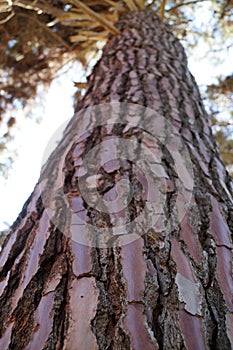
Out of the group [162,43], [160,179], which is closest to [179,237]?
[160,179]

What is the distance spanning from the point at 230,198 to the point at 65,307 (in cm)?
58

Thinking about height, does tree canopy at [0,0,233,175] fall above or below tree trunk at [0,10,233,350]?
above

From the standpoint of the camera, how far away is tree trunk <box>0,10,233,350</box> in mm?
654

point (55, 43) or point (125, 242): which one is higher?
point (55, 43)

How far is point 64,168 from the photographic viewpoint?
108cm

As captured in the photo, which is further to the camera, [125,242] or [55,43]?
[55,43]

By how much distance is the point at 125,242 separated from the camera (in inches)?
31.0

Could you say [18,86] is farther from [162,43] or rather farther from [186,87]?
[186,87]

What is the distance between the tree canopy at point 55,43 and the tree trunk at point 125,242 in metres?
2.22

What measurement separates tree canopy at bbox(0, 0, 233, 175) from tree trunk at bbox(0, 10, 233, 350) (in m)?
2.22

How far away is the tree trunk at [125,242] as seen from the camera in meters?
0.65

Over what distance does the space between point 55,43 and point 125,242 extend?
10.8 ft

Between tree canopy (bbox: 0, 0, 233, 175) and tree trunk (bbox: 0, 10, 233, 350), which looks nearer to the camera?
tree trunk (bbox: 0, 10, 233, 350)

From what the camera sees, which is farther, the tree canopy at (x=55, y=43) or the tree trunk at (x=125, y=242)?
the tree canopy at (x=55, y=43)
